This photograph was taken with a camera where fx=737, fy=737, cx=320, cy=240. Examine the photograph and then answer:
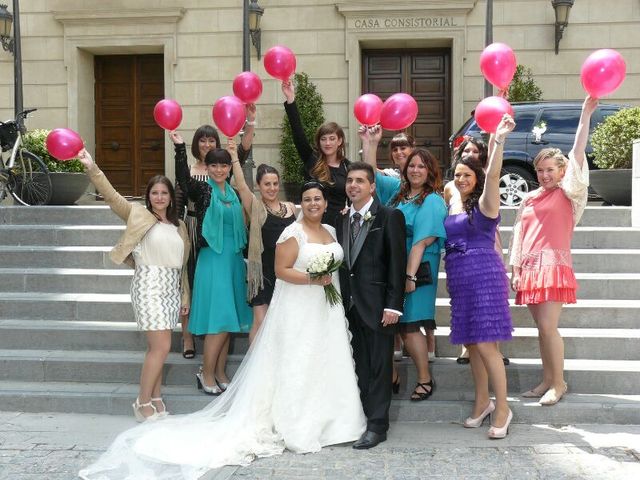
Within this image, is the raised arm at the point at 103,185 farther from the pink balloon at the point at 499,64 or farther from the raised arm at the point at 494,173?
the pink balloon at the point at 499,64

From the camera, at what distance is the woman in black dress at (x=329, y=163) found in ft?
19.5

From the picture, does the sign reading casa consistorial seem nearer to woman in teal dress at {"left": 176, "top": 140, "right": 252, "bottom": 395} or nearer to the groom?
woman in teal dress at {"left": 176, "top": 140, "right": 252, "bottom": 395}

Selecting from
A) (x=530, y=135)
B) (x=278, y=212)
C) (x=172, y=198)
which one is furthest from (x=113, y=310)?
(x=530, y=135)

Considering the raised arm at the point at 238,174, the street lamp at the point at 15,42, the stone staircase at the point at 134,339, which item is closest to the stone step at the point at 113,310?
the stone staircase at the point at 134,339

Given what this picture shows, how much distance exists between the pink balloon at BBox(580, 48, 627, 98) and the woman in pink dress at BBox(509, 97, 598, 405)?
391mm

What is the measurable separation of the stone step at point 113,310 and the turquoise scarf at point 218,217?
172 centimetres

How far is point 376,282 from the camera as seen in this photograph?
5.34 m

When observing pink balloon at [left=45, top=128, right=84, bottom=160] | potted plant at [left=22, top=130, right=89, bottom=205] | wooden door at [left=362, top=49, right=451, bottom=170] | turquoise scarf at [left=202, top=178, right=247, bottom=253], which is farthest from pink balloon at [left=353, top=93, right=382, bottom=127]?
wooden door at [left=362, top=49, right=451, bottom=170]

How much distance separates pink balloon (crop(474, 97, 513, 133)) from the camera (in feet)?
16.6

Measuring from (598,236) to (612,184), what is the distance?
1.62 meters

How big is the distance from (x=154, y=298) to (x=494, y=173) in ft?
8.94

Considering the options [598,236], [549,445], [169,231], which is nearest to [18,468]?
[169,231]

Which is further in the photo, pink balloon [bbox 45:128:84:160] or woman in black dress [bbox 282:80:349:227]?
woman in black dress [bbox 282:80:349:227]

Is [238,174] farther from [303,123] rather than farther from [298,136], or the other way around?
[303,123]
